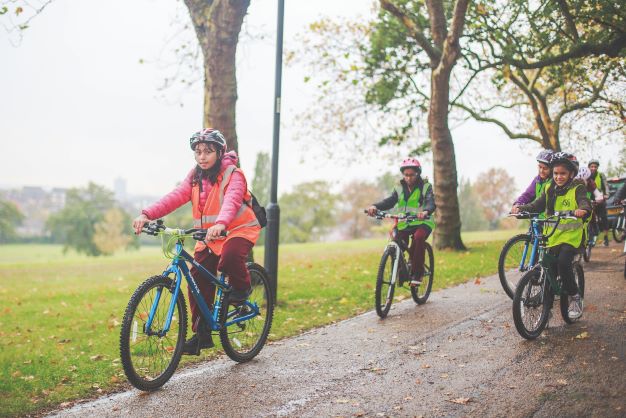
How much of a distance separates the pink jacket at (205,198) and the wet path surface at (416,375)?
1.52m

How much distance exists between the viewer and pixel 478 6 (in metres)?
17.8

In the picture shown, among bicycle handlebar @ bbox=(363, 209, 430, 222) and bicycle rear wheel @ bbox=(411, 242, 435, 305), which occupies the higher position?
bicycle handlebar @ bbox=(363, 209, 430, 222)

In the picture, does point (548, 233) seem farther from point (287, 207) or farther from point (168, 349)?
point (287, 207)

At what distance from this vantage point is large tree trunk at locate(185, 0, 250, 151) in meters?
9.92

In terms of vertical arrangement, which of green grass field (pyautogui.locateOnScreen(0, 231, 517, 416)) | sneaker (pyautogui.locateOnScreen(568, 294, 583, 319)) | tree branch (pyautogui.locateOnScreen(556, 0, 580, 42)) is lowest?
green grass field (pyautogui.locateOnScreen(0, 231, 517, 416))

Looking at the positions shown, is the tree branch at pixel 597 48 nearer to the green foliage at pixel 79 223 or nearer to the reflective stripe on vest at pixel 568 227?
the reflective stripe on vest at pixel 568 227

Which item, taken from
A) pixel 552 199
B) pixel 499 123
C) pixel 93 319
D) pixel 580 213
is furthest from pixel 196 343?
pixel 499 123

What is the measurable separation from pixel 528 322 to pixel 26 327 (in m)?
7.89

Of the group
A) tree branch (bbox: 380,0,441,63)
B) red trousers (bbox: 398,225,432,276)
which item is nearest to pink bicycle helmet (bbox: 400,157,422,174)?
red trousers (bbox: 398,225,432,276)

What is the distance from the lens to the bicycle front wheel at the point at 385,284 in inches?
304

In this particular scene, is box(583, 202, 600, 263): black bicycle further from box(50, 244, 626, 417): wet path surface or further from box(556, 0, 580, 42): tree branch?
box(50, 244, 626, 417): wet path surface

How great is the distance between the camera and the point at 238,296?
563 cm

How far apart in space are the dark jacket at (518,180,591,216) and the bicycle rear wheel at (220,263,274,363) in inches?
137

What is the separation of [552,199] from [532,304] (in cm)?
152
